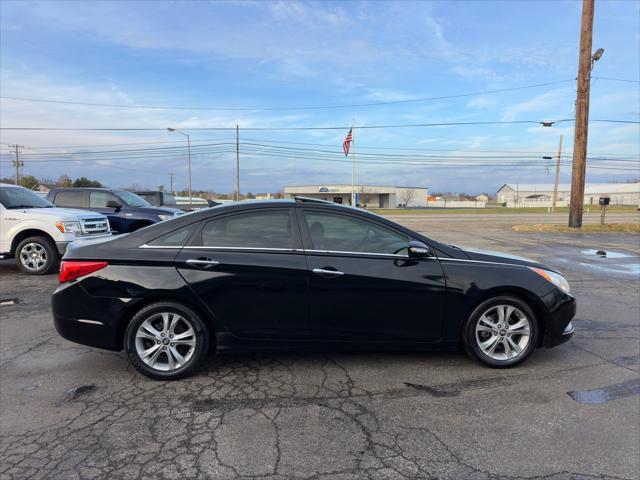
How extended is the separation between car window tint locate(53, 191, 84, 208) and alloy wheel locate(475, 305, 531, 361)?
1202cm

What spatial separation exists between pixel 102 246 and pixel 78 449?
1.71 metres

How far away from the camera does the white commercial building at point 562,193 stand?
110 metres

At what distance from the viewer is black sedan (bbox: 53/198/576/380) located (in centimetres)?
355

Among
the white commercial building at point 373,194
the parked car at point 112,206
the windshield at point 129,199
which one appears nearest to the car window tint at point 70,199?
the parked car at point 112,206

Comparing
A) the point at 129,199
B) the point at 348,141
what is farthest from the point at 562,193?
the point at 129,199

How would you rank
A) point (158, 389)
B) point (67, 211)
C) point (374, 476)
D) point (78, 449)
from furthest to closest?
1. point (67, 211)
2. point (158, 389)
3. point (78, 449)
4. point (374, 476)

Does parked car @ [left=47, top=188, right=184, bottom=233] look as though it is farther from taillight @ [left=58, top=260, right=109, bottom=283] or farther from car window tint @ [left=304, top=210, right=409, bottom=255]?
car window tint @ [left=304, top=210, right=409, bottom=255]

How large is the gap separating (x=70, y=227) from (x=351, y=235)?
691 centimetres

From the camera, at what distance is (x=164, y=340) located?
11.7ft

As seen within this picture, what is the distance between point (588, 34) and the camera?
1827cm

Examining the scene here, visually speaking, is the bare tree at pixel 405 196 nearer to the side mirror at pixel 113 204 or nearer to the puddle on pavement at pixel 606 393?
the side mirror at pixel 113 204

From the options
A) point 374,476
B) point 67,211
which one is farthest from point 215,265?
point 67,211

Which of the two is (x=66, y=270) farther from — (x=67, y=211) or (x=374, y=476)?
(x=67, y=211)

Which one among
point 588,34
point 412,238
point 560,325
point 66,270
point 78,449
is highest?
point 588,34
